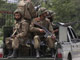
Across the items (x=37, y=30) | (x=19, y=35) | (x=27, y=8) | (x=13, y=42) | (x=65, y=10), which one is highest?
(x=65, y=10)

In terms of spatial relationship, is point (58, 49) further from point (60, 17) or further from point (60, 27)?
point (60, 17)

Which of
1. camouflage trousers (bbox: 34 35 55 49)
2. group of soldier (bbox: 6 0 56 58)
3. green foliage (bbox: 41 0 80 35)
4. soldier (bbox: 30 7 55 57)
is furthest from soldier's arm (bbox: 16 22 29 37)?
green foliage (bbox: 41 0 80 35)

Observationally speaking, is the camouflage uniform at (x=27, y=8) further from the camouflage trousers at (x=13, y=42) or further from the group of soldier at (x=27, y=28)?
the camouflage trousers at (x=13, y=42)

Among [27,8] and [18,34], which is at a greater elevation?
[27,8]

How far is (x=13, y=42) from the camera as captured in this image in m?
9.50

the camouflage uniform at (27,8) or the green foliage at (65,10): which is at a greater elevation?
the green foliage at (65,10)

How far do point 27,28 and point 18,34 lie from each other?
1.09 feet

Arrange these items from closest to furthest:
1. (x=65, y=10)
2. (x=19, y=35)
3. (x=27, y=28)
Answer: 1. (x=19, y=35)
2. (x=27, y=28)
3. (x=65, y=10)

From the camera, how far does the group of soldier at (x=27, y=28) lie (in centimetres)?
951

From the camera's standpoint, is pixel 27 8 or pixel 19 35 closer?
pixel 19 35

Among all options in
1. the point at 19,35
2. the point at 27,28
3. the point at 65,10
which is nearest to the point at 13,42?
the point at 19,35

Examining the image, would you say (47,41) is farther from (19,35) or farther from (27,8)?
(27,8)

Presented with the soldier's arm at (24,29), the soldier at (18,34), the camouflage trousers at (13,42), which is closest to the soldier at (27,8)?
the soldier at (18,34)

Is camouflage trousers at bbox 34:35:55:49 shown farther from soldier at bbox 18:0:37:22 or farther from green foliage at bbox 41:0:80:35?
green foliage at bbox 41:0:80:35
